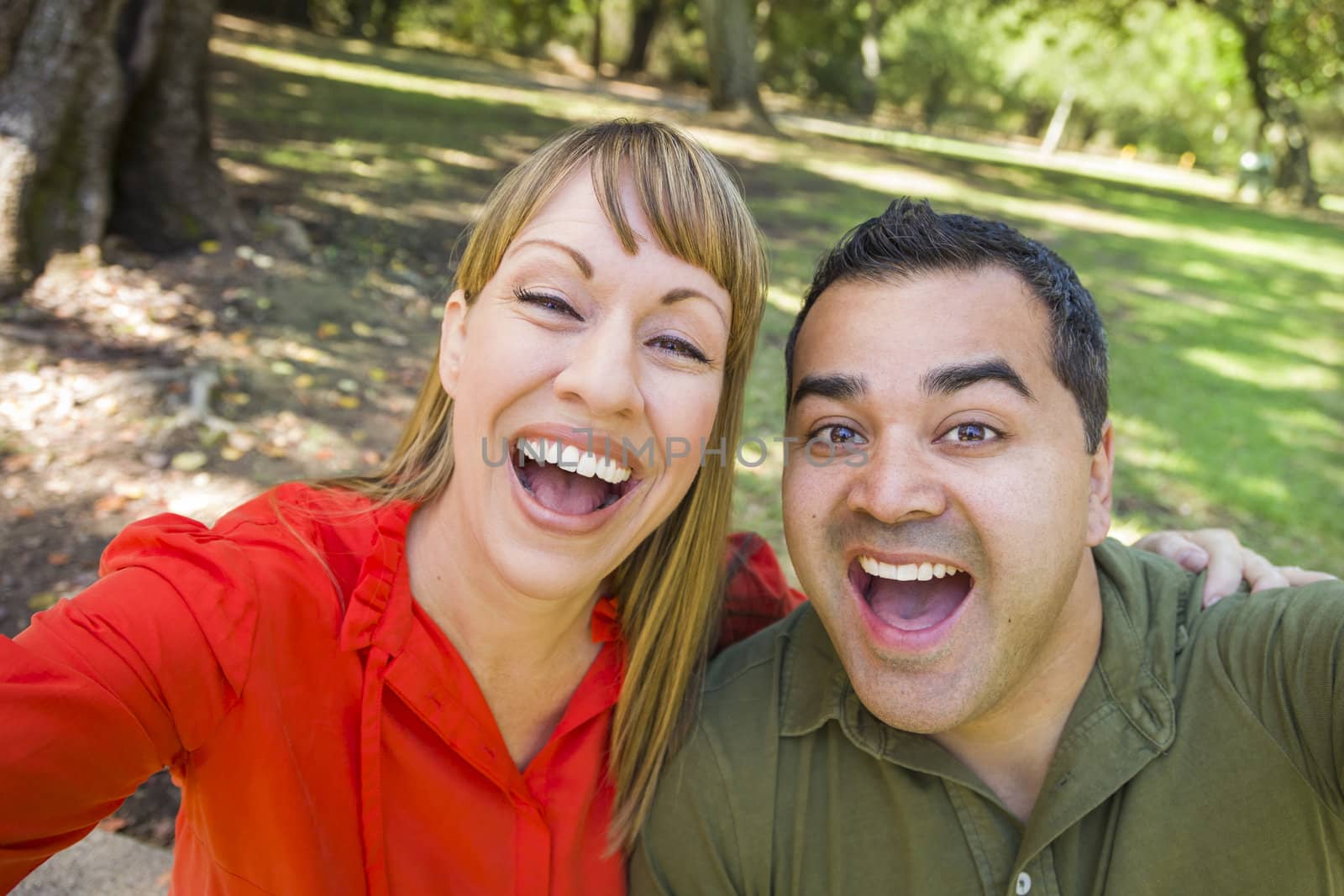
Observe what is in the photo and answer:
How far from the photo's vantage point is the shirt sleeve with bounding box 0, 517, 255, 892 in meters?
1.45

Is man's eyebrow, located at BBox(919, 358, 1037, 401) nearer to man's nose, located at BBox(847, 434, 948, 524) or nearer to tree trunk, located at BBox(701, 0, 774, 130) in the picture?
man's nose, located at BBox(847, 434, 948, 524)

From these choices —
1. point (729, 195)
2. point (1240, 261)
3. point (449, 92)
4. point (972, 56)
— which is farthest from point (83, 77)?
point (972, 56)

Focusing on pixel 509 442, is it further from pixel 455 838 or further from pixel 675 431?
pixel 455 838

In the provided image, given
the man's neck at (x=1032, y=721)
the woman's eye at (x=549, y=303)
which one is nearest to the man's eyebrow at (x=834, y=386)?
the woman's eye at (x=549, y=303)

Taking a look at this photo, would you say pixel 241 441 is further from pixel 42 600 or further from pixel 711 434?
pixel 711 434

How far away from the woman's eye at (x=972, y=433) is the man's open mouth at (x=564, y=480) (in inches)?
27.8

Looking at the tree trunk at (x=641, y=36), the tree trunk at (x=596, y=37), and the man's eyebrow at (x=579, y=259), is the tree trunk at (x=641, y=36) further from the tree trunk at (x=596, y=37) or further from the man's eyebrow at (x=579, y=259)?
the man's eyebrow at (x=579, y=259)

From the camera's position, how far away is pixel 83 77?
6.09 metres

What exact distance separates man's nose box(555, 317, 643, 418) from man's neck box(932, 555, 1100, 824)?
43.1 inches

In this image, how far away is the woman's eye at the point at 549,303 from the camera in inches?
79.7

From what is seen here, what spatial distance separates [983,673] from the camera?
2.04m

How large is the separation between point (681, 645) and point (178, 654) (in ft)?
3.80

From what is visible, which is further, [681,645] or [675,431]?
[681,645]

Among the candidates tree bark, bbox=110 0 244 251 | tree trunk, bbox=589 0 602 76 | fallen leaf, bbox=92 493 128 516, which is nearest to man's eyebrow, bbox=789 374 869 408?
fallen leaf, bbox=92 493 128 516
